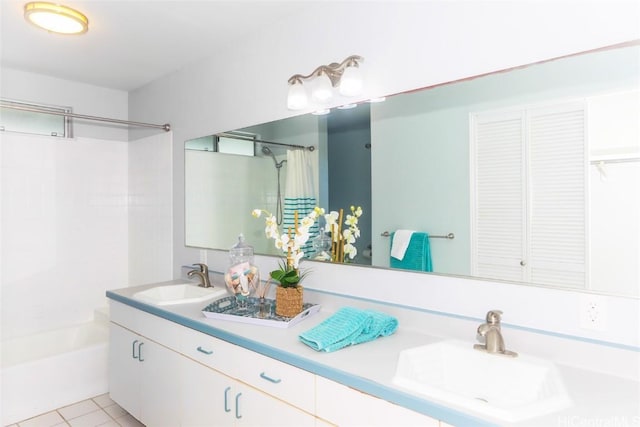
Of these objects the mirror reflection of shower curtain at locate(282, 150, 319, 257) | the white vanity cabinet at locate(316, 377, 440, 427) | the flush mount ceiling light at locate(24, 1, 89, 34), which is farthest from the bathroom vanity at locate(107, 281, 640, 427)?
the flush mount ceiling light at locate(24, 1, 89, 34)

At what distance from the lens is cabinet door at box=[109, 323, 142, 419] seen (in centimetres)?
236

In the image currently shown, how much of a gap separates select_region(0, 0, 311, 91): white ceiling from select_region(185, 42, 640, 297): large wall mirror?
68 cm

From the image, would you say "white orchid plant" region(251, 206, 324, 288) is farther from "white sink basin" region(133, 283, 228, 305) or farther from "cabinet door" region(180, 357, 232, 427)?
"white sink basin" region(133, 283, 228, 305)

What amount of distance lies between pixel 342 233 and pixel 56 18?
1.85 m

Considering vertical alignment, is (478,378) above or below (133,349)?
above

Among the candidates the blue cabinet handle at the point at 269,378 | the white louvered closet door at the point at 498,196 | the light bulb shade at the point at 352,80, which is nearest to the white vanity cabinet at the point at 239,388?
the blue cabinet handle at the point at 269,378

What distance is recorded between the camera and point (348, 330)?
1.49 m

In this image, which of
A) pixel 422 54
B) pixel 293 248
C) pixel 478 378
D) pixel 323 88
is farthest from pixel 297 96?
pixel 478 378

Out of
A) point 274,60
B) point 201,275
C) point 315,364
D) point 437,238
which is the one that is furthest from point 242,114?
point 315,364

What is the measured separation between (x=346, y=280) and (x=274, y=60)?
1.30 metres

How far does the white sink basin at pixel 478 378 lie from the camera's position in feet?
3.46

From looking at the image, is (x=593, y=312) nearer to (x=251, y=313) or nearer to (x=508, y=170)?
(x=508, y=170)

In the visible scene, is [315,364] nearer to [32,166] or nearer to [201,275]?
[201,275]

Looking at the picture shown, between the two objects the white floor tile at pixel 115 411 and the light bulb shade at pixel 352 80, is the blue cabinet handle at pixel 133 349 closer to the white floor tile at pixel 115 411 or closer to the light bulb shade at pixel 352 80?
the white floor tile at pixel 115 411
